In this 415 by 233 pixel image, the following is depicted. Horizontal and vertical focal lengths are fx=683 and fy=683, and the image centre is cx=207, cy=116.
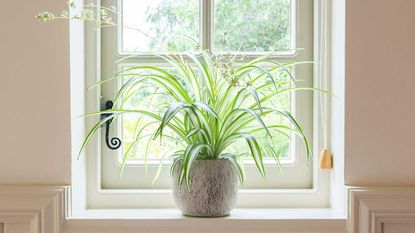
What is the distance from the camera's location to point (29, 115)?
6.58ft

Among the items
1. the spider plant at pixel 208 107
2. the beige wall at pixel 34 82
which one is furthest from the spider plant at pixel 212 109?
the beige wall at pixel 34 82

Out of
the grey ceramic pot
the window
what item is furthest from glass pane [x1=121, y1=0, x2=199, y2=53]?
the grey ceramic pot

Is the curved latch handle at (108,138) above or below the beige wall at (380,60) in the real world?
below

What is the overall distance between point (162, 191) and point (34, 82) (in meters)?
0.55

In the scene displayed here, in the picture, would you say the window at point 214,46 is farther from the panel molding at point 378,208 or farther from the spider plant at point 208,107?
the panel molding at point 378,208

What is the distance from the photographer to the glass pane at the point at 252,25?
7.43 ft

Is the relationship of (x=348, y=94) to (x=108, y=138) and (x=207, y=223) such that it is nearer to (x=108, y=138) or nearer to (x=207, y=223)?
(x=207, y=223)

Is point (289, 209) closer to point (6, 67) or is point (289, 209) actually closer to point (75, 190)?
point (75, 190)

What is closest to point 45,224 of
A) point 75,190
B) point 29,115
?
point 75,190

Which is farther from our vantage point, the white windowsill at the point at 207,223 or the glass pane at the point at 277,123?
the glass pane at the point at 277,123

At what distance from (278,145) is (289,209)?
0.22 metres

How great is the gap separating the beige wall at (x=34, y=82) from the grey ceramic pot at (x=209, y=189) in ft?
1.21

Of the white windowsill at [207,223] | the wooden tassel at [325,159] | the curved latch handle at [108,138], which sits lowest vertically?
the white windowsill at [207,223]

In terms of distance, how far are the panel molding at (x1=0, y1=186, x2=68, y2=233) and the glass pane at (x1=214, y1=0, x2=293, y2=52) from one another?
731 millimetres
